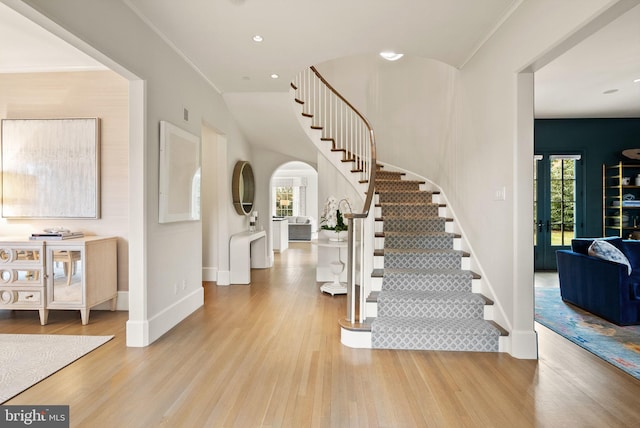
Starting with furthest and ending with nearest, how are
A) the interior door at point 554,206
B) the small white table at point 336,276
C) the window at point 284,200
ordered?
1. the window at point 284,200
2. the interior door at point 554,206
3. the small white table at point 336,276

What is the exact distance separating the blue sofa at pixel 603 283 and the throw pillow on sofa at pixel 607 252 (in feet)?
0.20

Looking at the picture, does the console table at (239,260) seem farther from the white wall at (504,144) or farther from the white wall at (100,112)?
the white wall at (504,144)

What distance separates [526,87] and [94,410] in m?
3.92

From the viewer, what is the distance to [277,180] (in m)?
14.4

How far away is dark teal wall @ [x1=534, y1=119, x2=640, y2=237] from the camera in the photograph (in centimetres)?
671

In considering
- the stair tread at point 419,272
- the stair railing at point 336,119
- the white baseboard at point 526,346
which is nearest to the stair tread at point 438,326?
the white baseboard at point 526,346

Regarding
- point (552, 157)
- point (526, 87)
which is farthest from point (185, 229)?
point (552, 157)

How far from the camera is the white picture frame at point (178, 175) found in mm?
3463

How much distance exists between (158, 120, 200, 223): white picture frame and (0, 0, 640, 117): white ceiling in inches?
36.6

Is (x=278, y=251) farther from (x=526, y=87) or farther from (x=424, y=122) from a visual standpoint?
(x=526, y=87)

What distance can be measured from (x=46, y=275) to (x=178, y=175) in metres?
1.69

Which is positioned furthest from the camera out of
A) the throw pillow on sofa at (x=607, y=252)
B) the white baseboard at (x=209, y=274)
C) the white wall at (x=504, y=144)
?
the white baseboard at (x=209, y=274)

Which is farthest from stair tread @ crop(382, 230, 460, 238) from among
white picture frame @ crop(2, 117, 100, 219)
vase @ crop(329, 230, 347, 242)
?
white picture frame @ crop(2, 117, 100, 219)

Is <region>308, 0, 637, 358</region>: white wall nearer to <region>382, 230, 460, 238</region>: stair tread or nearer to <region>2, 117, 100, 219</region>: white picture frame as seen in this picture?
<region>382, 230, 460, 238</region>: stair tread
